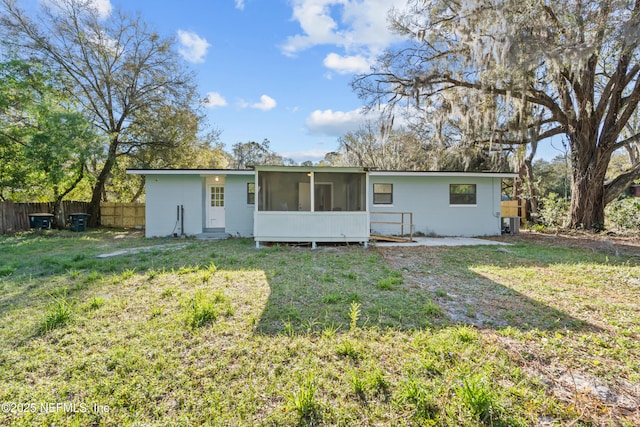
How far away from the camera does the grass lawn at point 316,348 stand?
2014mm

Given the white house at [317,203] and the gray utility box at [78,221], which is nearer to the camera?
the white house at [317,203]

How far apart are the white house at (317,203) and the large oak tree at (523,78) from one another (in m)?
3.08

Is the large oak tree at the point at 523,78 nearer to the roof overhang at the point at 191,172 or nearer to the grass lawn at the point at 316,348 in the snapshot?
the roof overhang at the point at 191,172

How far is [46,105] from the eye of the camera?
11.0 meters

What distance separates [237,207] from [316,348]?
27.7ft

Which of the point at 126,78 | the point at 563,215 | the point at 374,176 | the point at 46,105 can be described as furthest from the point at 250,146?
the point at 563,215

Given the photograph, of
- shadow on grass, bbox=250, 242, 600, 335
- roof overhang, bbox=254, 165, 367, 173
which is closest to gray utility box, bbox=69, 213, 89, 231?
roof overhang, bbox=254, 165, 367, 173

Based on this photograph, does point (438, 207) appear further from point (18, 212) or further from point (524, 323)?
point (18, 212)

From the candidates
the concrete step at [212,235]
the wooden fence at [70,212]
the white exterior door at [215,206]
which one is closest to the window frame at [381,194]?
the concrete step at [212,235]

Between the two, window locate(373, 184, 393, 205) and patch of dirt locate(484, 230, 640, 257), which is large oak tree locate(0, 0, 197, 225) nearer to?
window locate(373, 184, 393, 205)

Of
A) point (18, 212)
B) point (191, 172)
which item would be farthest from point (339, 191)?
point (18, 212)

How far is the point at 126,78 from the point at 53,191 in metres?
6.12

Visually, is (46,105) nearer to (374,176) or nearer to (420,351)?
(374,176)

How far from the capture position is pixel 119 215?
1460 centimetres
